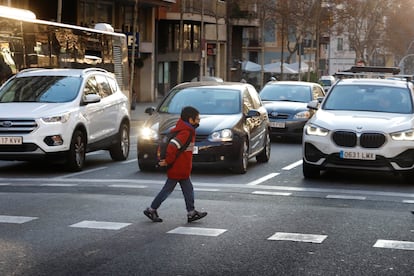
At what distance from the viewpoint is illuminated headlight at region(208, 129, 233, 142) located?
1439 centimetres

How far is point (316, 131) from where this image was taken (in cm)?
1365

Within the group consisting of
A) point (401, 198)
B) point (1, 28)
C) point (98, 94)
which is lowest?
point (401, 198)

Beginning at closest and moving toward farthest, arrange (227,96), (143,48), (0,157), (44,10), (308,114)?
Result: (0,157), (227,96), (308,114), (44,10), (143,48)

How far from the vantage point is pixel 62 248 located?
25.8ft

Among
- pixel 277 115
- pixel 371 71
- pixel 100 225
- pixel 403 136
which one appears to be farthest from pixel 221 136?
pixel 371 71

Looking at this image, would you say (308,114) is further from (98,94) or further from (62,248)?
(62,248)

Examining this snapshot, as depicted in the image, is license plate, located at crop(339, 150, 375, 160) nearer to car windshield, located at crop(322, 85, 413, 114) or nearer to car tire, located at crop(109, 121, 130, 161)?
car windshield, located at crop(322, 85, 413, 114)

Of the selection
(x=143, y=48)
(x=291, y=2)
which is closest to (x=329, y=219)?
(x=143, y=48)

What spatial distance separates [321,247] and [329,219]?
1.78 m

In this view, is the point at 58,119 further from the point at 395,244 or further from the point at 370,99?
the point at 395,244

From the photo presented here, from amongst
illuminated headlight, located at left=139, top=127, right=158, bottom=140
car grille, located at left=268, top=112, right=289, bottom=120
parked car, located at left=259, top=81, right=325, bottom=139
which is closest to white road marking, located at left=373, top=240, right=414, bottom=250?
illuminated headlight, located at left=139, top=127, right=158, bottom=140

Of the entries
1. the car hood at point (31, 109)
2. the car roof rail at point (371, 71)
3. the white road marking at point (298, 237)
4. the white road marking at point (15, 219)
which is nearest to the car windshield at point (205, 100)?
the car hood at point (31, 109)

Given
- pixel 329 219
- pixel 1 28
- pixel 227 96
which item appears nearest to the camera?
pixel 329 219

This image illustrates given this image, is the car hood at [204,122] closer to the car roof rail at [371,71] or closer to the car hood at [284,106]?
the car hood at [284,106]
